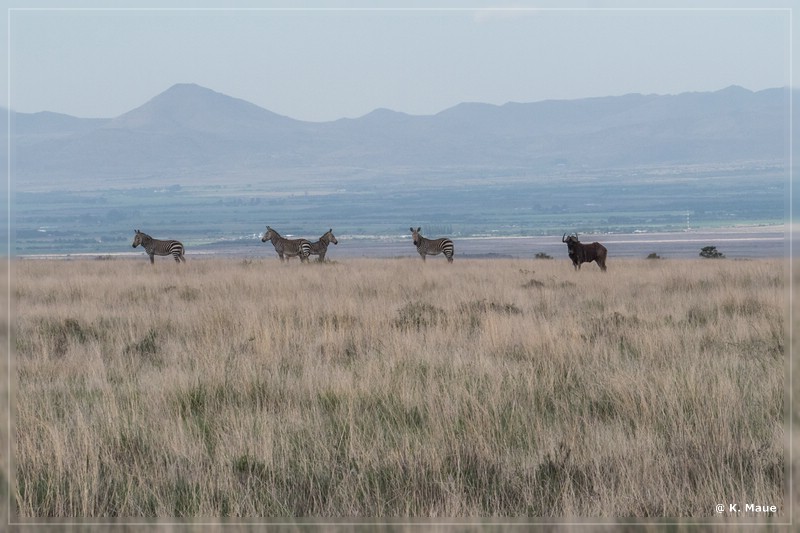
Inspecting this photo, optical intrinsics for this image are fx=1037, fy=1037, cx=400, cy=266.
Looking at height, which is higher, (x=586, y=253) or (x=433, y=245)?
(x=433, y=245)

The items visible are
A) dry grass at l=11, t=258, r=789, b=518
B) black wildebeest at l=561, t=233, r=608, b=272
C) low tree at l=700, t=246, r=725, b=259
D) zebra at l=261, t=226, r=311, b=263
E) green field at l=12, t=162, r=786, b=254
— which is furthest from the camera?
green field at l=12, t=162, r=786, b=254

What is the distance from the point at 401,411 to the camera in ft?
26.1

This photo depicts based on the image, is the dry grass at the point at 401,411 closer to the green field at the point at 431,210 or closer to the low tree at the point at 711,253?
the low tree at the point at 711,253

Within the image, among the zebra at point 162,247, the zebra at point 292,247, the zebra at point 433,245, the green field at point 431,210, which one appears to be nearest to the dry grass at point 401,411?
the zebra at point 292,247

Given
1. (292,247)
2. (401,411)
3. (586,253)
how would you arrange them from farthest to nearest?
1. (292,247)
2. (586,253)
3. (401,411)

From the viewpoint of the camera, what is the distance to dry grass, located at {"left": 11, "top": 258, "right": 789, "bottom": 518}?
19.5ft

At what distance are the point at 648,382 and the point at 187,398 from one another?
3753 millimetres

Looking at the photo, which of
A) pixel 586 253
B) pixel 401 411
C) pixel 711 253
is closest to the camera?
pixel 401 411

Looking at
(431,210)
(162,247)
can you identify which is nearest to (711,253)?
(162,247)

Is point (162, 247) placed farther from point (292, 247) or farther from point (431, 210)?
point (431, 210)

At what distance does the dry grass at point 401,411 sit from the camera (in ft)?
19.5

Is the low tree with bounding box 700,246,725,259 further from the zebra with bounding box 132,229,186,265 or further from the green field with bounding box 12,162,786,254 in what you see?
the green field with bounding box 12,162,786,254

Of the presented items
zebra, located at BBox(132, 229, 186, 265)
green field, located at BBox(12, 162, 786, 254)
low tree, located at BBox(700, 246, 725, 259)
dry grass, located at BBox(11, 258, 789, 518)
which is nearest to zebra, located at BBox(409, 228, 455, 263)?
zebra, located at BBox(132, 229, 186, 265)

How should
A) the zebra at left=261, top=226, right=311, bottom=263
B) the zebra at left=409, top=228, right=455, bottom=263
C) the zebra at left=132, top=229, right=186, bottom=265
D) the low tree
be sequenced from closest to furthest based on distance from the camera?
the zebra at left=261, top=226, right=311, bottom=263
the zebra at left=132, top=229, right=186, bottom=265
the zebra at left=409, top=228, right=455, bottom=263
the low tree
